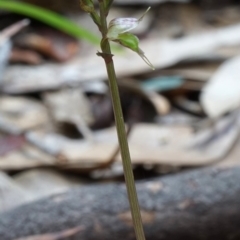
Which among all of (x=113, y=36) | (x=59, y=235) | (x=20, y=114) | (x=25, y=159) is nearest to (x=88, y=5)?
(x=113, y=36)

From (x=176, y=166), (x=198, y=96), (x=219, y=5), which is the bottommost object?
(x=176, y=166)

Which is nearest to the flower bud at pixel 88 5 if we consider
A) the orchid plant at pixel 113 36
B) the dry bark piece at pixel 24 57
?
the orchid plant at pixel 113 36

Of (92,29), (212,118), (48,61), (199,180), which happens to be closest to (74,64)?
(48,61)

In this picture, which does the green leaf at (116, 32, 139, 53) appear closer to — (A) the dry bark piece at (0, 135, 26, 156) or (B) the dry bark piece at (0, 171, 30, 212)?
(B) the dry bark piece at (0, 171, 30, 212)

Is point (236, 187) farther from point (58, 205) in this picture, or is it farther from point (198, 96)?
point (198, 96)

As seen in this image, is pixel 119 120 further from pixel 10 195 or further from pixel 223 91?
pixel 223 91

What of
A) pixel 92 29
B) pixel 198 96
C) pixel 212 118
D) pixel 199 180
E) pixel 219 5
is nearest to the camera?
pixel 199 180

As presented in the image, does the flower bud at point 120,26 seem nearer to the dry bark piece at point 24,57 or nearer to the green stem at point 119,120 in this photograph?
the green stem at point 119,120

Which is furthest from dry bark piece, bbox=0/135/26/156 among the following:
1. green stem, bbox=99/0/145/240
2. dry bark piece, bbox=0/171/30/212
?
green stem, bbox=99/0/145/240
